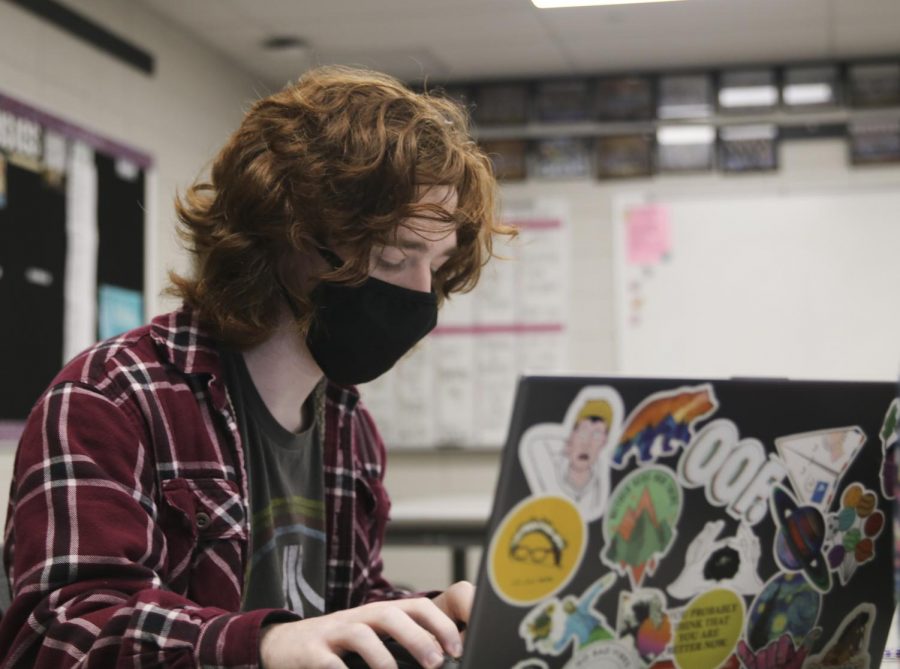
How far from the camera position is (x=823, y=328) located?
15.1 ft

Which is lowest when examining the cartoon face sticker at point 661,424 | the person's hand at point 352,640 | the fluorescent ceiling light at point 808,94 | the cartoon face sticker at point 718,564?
the person's hand at point 352,640

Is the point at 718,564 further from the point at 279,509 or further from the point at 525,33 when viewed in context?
the point at 525,33

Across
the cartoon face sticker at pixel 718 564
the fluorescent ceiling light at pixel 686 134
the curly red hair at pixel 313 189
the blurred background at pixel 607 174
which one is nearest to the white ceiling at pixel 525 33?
the blurred background at pixel 607 174

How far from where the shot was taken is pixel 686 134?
4.82 metres

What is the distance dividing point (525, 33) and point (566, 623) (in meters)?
3.77

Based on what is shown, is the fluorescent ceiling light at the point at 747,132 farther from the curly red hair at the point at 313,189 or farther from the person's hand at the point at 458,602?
the person's hand at the point at 458,602

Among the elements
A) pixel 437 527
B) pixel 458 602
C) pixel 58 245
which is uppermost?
pixel 58 245

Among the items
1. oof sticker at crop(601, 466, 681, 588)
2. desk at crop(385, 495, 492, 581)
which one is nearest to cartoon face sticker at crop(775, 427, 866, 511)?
oof sticker at crop(601, 466, 681, 588)

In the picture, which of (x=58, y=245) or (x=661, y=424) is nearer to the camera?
(x=661, y=424)

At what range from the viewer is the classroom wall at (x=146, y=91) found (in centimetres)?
326

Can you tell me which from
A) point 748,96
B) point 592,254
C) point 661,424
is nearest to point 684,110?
point 748,96

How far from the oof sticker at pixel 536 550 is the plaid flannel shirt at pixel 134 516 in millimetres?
230

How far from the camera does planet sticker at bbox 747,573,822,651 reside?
0.81 m

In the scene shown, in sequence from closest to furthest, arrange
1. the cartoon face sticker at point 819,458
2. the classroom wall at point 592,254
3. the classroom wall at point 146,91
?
the cartoon face sticker at point 819,458
the classroom wall at point 146,91
the classroom wall at point 592,254
